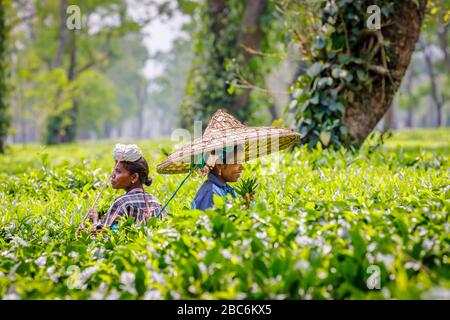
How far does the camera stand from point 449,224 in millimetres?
2668

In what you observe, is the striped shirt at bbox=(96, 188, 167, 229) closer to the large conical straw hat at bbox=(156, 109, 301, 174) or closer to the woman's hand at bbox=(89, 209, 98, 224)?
the woman's hand at bbox=(89, 209, 98, 224)

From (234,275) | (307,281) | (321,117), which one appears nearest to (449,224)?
(307,281)

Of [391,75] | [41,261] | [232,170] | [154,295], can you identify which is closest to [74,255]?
[41,261]

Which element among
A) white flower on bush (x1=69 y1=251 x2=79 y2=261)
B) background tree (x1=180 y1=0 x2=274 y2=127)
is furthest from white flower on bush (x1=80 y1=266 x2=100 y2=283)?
background tree (x1=180 y1=0 x2=274 y2=127)

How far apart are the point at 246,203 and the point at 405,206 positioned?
1.01m

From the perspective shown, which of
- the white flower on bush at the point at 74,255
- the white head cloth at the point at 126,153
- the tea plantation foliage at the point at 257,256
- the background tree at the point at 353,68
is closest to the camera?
the tea plantation foliage at the point at 257,256

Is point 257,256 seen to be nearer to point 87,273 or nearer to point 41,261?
point 87,273

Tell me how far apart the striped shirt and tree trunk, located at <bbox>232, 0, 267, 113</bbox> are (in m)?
8.82

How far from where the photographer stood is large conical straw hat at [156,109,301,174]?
3600 millimetres

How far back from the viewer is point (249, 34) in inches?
507

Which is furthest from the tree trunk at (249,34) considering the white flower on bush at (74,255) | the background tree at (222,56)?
the white flower on bush at (74,255)

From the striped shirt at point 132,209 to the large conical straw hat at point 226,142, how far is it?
0.98 ft

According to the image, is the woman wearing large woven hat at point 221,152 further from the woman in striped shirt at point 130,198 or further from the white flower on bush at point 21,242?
the white flower on bush at point 21,242

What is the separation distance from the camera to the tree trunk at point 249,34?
41.5ft
